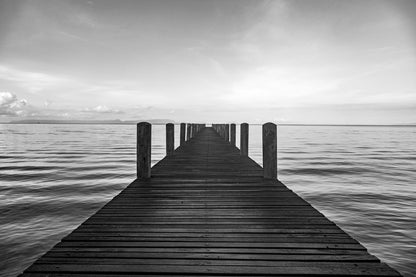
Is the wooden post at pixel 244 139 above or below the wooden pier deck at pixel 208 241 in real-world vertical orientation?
above

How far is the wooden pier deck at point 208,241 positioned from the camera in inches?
103

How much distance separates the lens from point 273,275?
256 cm

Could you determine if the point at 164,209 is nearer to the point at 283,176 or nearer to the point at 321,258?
the point at 321,258

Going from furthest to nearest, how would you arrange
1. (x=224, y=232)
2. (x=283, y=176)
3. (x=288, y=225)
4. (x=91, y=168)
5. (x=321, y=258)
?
1. (x=91, y=168)
2. (x=283, y=176)
3. (x=288, y=225)
4. (x=224, y=232)
5. (x=321, y=258)

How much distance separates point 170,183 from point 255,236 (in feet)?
11.0

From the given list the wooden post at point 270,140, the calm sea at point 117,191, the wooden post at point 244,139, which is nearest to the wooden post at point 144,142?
the wooden post at point 270,140

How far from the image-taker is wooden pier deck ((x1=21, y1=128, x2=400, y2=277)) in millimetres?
2627

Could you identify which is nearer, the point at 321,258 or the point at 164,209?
the point at 321,258

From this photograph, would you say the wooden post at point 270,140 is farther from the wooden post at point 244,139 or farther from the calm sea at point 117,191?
the wooden post at point 244,139

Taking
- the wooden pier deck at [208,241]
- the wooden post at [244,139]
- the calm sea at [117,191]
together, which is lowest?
the calm sea at [117,191]

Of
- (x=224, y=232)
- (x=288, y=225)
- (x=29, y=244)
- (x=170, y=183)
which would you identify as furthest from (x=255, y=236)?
(x=29, y=244)

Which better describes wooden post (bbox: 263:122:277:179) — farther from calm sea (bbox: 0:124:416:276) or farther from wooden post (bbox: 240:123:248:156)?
wooden post (bbox: 240:123:248:156)

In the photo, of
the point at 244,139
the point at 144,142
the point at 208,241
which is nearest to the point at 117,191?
the point at 244,139

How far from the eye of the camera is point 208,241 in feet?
10.6
